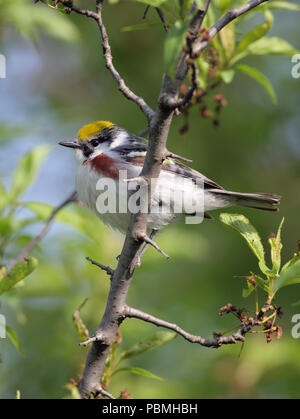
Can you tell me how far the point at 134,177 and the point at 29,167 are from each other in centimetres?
75

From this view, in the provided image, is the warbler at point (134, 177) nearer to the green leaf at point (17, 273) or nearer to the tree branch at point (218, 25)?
the green leaf at point (17, 273)

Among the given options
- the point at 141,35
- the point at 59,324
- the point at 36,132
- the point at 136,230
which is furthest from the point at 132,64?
the point at 136,230

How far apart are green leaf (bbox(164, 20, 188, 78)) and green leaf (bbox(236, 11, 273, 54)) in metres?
1.50

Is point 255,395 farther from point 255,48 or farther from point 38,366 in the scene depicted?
point 255,48

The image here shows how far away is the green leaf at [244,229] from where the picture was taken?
99.4 inches

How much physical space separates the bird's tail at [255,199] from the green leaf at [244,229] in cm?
112

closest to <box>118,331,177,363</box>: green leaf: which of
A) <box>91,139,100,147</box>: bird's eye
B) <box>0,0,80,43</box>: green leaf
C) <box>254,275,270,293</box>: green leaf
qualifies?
<box>254,275,270,293</box>: green leaf

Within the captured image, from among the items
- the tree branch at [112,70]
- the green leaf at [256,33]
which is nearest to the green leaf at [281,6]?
the green leaf at [256,33]

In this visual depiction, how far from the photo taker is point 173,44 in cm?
176

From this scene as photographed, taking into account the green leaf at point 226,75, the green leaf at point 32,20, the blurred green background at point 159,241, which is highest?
the green leaf at point 32,20

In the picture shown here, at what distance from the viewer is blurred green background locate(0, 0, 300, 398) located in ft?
14.8

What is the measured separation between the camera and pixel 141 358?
5.19m

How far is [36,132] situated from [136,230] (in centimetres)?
227

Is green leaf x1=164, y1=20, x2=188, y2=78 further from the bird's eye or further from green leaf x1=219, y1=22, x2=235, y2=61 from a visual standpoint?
the bird's eye
